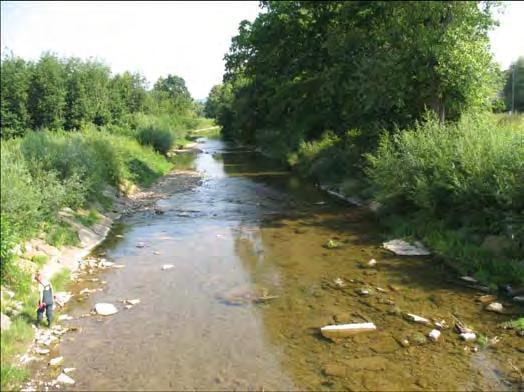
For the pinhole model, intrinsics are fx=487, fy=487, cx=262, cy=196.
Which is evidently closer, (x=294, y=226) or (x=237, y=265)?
(x=237, y=265)

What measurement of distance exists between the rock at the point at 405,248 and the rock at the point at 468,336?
552cm

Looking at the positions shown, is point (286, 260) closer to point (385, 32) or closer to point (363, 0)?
point (363, 0)

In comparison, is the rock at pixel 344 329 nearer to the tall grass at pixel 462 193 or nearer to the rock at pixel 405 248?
the tall grass at pixel 462 193

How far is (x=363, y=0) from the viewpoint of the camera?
1413 centimetres

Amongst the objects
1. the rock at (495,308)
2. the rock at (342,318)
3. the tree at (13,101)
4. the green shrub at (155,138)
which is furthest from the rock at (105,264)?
the green shrub at (155,138)

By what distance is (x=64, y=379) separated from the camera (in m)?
8.15

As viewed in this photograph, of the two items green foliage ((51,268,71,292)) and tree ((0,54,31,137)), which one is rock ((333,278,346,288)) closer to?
green foliage ((51,268,71,292))

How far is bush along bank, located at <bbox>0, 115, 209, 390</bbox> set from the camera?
9938mm

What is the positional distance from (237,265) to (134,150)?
23104mm

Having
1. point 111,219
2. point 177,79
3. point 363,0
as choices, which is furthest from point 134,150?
point 177,79

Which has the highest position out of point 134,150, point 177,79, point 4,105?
point 177,79

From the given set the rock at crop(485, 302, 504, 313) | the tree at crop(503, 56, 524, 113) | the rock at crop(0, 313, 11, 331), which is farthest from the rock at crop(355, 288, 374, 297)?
the tree at crop(503, 56, 524, 113)

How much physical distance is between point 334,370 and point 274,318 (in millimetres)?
2468

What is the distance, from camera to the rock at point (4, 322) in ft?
29.9
